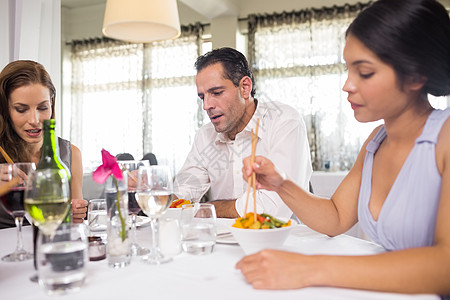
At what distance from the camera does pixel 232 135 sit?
7.42 ft

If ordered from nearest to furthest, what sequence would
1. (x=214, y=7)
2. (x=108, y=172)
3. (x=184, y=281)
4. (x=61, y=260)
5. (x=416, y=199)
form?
(x=61, y=260)
(x=184, y=281)
(x=108, y=172)
(x=416, y=199)
(x=214, y=7)

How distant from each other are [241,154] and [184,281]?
54.3 inches

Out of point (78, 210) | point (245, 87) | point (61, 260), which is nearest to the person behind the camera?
point (61, 260)

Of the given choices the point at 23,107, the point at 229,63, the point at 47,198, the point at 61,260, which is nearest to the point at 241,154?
the point at 229,63

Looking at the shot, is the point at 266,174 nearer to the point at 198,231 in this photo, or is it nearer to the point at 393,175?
the point at 198,231

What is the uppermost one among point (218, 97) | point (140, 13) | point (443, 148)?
point (140, 13)

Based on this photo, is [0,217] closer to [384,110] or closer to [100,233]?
[100,233]

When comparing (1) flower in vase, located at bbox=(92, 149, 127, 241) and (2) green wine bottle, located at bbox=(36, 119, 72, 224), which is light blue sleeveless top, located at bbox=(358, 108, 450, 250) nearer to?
(1) flower in vase, located at bbox=(92, 149, 127, 241)

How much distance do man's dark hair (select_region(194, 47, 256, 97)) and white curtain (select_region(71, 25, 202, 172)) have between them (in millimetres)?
3934

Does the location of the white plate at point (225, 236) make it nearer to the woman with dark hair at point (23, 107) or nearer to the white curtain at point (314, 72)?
the woman with dark hair at point (23, 107)

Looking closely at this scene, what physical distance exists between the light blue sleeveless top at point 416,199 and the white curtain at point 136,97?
16.9ft

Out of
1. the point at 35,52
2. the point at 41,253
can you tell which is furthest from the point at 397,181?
the point at 35,52

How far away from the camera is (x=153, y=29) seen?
8.73 ft

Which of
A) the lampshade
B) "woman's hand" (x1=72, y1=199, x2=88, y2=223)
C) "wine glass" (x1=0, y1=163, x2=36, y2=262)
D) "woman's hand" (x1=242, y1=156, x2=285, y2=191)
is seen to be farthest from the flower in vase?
the lampshade
